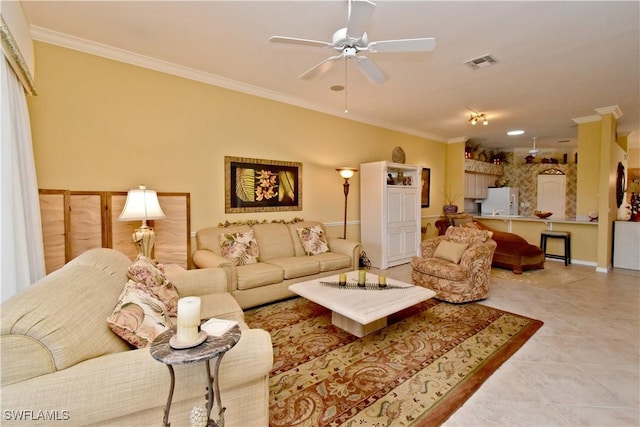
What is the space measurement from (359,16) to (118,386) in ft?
7.42

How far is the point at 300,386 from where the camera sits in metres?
2.02

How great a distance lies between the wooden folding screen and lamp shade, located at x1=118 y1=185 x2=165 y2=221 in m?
0.34

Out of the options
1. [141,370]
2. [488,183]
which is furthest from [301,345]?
[488,183]

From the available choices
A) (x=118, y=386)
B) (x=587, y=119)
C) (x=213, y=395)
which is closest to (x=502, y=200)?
(x=587, y=119)

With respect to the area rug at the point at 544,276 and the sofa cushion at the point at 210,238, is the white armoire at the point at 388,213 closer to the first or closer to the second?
the area rug at the point at 544,276

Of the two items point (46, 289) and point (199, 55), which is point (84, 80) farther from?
point (46, 289)

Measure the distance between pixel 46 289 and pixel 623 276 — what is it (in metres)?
7.07

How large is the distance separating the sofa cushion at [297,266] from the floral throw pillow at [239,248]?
27cm

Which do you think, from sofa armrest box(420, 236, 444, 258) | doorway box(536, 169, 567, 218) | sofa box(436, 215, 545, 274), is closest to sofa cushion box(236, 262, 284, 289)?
sofa armrest box(420, 236, 444, 258)

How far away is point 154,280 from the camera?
2.03 meters

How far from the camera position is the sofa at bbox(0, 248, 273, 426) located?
100 centimetres

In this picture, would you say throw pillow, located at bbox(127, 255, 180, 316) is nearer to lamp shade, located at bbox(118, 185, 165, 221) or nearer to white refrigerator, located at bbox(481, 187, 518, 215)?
lamp shade, located at bbox(118, 185, 165, 221)

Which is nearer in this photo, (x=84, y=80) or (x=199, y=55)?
(x=84, y=80)

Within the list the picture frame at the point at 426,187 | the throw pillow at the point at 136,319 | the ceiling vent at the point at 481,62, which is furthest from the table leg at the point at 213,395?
the picture frame at the point at 426,187
